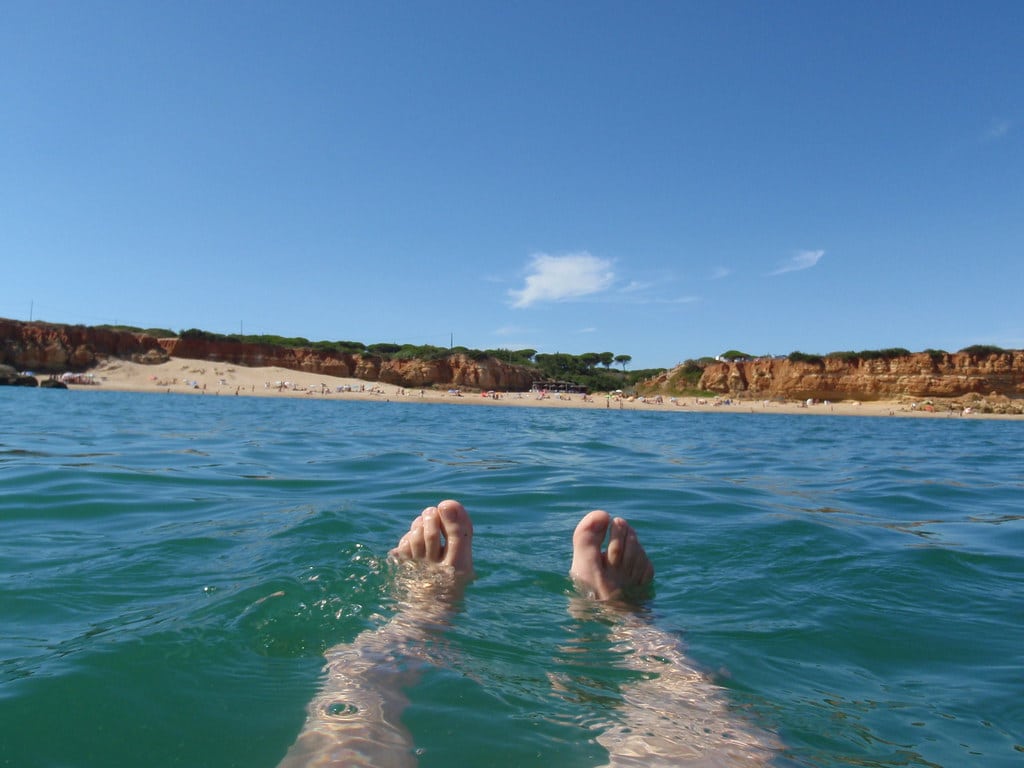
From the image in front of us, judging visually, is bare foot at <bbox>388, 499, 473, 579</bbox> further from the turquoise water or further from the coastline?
the coastline

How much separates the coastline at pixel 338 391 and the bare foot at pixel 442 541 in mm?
32051

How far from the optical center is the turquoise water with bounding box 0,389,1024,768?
162 cm

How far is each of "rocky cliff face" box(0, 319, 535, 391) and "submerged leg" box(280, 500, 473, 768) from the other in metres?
43.1

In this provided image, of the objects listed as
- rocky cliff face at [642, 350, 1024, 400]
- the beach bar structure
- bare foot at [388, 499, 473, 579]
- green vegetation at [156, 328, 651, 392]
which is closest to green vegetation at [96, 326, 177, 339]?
green vegetation at [156, 328, 651, 392]

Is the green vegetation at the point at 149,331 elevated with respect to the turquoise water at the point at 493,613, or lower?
elevated

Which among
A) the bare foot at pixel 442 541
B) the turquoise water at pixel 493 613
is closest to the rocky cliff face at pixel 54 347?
the turquoise water at pixel 493 613

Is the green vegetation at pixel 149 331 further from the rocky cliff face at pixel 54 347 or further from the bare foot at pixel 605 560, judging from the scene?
the bare foot at pixel 605 560

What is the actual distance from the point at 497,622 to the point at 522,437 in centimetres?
955

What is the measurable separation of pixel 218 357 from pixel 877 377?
4264cm

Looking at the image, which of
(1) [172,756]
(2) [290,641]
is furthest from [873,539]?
(1) [172,756]

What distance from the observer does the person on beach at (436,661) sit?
1.53 m

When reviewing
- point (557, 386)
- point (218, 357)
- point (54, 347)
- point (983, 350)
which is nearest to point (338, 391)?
point (218, 357)

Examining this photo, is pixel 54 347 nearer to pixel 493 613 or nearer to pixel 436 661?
pixel 493 613

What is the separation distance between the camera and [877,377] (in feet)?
120
